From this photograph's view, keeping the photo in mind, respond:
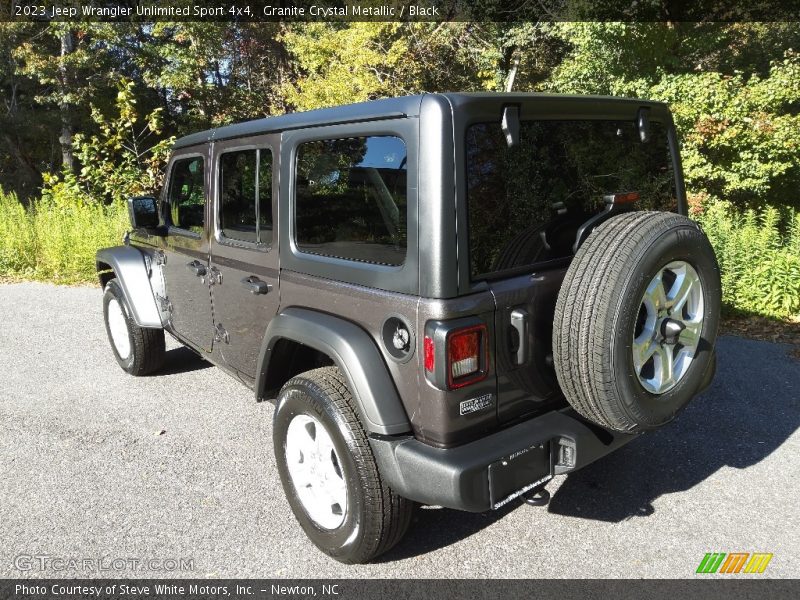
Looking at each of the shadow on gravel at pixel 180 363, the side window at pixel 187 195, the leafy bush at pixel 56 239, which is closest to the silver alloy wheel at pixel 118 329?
the shadow on gravel at pixel 180 363

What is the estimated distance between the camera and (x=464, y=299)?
83.6 inches

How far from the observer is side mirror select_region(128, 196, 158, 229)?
3.99 meters

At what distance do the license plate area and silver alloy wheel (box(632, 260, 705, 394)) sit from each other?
1.56 ft

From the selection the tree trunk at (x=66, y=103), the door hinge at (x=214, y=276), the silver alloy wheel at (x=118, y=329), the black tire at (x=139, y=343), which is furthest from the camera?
the tree trunk at (x=66, y=103)

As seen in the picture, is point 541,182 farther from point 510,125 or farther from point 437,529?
point 437,529

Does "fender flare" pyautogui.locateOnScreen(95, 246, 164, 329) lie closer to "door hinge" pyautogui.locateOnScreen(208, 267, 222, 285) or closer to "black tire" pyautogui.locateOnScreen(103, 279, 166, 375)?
"black tire" pyautogui.locateOnScreen(103, 279, 166, 375)

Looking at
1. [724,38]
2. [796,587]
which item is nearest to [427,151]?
[796,587]

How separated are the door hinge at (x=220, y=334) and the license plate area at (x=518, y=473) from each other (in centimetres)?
188

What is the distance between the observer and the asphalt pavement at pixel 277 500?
2627 millimetres

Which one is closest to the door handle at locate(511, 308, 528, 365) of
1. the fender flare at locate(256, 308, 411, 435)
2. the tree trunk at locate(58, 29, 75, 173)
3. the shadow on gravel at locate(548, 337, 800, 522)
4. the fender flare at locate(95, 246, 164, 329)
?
the fender flare at locate(256, 308, 411, 435)

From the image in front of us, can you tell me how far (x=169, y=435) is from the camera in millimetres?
3902

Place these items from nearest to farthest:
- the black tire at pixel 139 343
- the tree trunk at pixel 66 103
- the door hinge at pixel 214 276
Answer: the door hinge at pixel 214 276
the black tire at pixel 139 343
the tree trunk at pixel 66 103

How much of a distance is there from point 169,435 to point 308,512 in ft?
5.30

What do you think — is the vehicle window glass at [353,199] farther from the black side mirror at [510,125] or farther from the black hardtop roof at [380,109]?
the black side mirror at [510,125]
